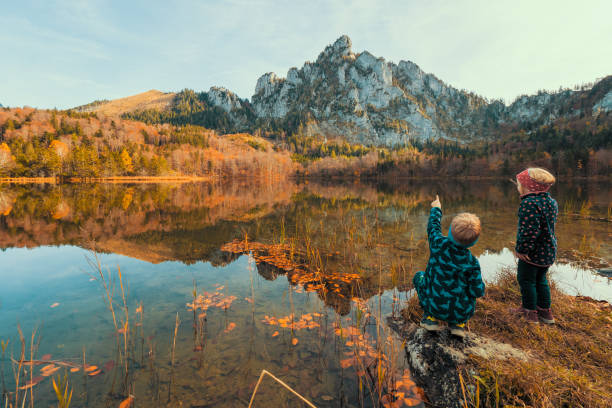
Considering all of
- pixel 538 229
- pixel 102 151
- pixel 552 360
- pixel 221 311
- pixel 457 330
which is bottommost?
pixel 221 311

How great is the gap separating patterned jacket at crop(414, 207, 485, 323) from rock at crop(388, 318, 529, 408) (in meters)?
0.33

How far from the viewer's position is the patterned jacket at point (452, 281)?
123 inches

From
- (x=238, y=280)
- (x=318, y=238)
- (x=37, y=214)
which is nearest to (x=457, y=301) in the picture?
(x=238, y=280)

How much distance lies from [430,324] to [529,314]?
1.72m

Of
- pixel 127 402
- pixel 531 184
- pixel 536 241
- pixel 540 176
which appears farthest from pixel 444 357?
pixel 127 402

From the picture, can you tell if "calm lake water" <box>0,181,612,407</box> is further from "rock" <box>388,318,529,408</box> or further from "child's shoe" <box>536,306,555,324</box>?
"child's shoe" <box>536,306,555,324</box>

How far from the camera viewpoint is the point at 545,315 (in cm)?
376

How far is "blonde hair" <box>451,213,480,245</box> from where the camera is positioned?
Answer: 2.95 m

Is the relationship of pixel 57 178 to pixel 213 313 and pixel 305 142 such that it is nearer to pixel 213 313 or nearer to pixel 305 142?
pixel 213 313

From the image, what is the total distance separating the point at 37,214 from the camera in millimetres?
16703

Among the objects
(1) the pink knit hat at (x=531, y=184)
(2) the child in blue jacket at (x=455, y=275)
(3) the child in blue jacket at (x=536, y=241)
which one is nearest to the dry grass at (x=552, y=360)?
(3) the child in blue jacket at (x=536, y=241)

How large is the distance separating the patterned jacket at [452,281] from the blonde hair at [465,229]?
0.46 ft

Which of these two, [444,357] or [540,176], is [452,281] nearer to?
[444,357]

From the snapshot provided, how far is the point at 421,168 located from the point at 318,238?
10058cm
